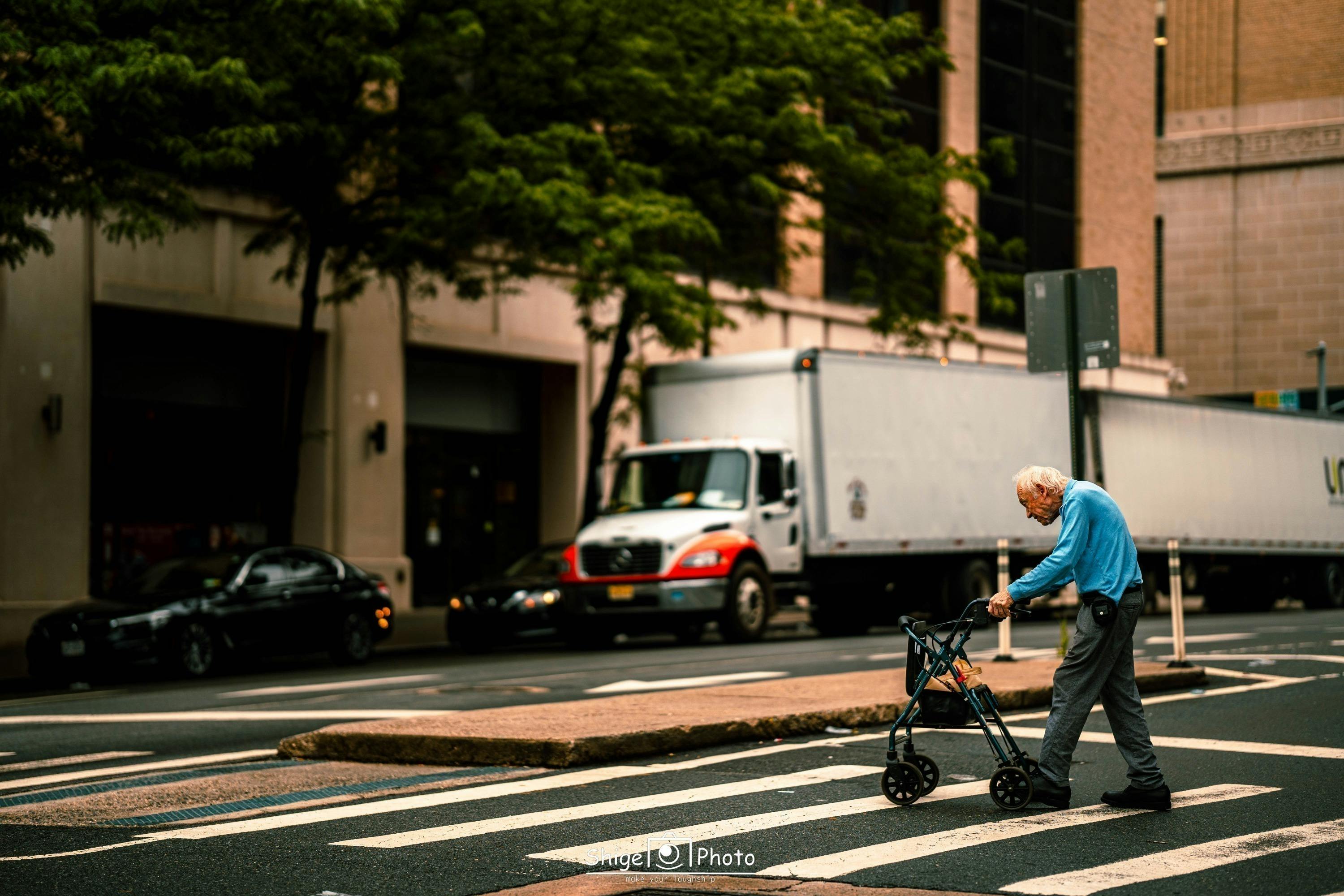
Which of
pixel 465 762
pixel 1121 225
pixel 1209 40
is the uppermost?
pixel 1209 40

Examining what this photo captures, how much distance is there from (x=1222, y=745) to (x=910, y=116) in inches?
1099

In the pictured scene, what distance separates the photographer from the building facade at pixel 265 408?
877 inches

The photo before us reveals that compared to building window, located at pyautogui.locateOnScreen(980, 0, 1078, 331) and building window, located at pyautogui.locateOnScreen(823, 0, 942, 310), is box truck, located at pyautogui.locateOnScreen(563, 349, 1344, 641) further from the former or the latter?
building window, located at pyautogui.locateOnScreen(980, 0, 1078, 331)

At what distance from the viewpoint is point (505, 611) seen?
20.7m

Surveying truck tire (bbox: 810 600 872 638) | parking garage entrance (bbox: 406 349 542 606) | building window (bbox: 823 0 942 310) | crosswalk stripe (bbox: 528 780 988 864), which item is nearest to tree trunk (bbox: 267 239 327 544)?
truck tire (bbox: 810 600 872 638)

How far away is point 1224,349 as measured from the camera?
6122 cm

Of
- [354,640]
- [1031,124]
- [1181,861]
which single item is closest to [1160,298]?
[1031,124]

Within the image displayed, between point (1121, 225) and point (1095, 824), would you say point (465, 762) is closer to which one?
point (1095, 824)

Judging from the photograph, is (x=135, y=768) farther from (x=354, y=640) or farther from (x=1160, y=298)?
(x=1160, y=298)

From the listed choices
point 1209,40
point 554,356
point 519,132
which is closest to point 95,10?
point 519,132

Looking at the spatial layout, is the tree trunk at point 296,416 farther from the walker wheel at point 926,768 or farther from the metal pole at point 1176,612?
the walker wheel at point 926,768

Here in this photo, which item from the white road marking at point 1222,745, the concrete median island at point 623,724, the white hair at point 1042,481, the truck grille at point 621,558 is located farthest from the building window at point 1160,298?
the white hair at point 1042,481

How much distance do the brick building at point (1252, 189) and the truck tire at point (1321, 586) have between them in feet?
97.6

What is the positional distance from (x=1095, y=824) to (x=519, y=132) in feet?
49.8
